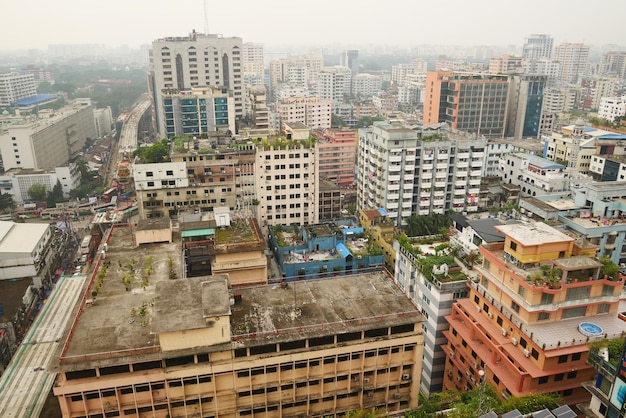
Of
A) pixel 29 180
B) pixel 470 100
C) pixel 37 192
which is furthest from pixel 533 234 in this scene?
pixel 470 100

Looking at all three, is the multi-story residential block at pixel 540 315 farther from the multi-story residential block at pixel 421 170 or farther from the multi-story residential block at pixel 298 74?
the multi-story residential block at pixel 298 74

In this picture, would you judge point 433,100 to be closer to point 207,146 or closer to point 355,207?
point 355,207

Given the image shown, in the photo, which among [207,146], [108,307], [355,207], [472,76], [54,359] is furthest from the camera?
[472,76]

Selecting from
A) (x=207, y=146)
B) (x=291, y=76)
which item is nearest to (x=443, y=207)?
(x=207, y=146)

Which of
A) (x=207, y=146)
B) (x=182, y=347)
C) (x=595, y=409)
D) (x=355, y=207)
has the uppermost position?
(x=207, y=146)

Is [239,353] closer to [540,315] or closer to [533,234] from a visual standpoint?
[540,315]

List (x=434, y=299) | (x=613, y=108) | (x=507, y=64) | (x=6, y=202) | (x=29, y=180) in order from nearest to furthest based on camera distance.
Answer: (x=434, y=299) < (x=6, y=202) < (x=29, y=180) < (x=613, y=108) < (x=507, y=64)

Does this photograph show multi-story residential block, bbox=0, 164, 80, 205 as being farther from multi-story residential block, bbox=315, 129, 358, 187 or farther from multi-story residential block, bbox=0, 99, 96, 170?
multi-story residential block, bbox=315, 129, 358, 187
